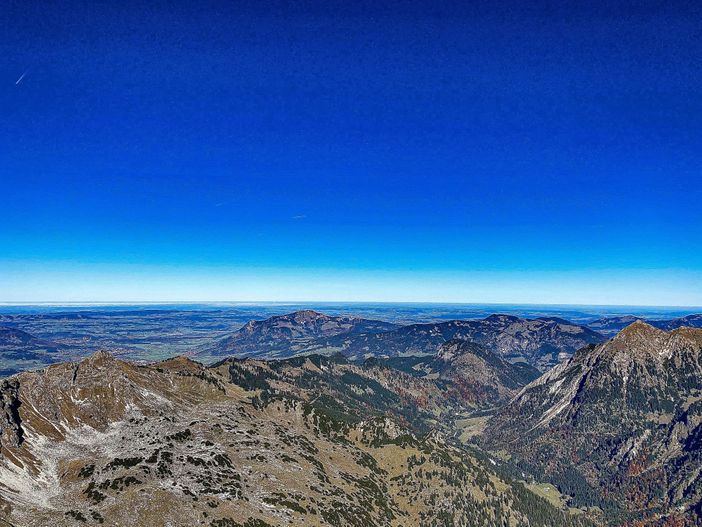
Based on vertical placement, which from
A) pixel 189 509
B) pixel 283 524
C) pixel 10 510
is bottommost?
pixel 283 524

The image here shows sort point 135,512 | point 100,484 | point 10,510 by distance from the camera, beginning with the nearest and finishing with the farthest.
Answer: point 10,510 → point 135,512 → point 100,484

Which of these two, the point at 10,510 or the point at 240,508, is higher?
the point at 10,510

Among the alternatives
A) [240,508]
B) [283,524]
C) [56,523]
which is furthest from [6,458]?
[283,524]

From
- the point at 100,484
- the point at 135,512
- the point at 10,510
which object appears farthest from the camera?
the point at 100,484

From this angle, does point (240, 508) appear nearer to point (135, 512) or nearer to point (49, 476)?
point (135, 512)

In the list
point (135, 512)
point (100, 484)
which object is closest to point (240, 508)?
point (135, 512)

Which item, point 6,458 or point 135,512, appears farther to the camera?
point 6,458

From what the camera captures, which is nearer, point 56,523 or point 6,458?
point 56,523

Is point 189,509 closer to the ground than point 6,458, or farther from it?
closer to the ground

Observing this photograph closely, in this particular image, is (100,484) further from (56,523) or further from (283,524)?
(283,524)
